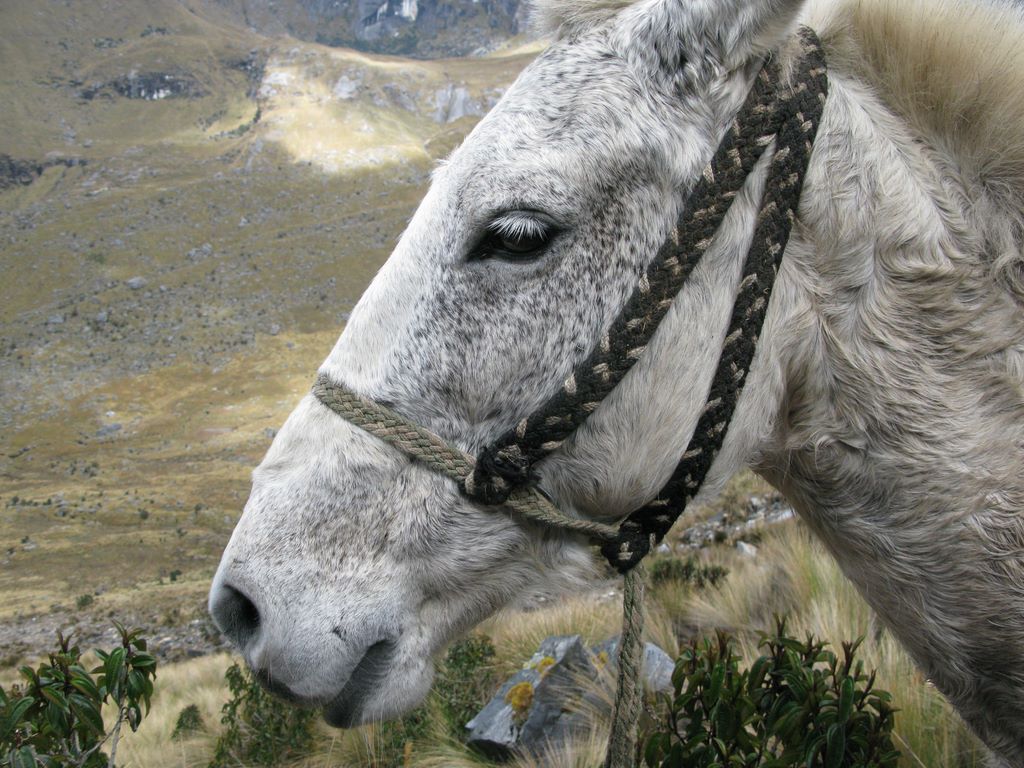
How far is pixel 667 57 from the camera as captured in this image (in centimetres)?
175

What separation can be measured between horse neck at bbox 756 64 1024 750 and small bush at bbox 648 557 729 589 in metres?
4.26

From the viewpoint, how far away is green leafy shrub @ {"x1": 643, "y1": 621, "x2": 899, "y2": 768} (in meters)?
2.09

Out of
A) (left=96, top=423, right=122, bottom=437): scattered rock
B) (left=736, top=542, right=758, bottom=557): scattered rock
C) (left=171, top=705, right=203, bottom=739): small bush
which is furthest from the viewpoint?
(left=96, top=423, right=122, bottom=437): scattered rock

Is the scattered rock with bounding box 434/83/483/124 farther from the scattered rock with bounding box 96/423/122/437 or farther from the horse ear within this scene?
the horse ear

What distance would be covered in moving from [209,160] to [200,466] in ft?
299

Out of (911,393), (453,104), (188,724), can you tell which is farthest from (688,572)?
(453,104)

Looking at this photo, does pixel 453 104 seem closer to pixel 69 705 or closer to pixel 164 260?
pixel 164 260

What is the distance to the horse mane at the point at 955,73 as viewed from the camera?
70.5 inches

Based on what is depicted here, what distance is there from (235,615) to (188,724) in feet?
18.1

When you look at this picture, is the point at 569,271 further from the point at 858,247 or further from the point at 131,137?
the point at 131,137

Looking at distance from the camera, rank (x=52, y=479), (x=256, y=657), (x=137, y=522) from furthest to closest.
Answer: (x=52, y=479) < (x=137, y=522) < (x=256, y=657)

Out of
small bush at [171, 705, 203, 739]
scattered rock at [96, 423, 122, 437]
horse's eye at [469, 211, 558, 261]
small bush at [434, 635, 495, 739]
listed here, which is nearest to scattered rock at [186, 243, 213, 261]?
scattered rock at [96, 423, 122, 437]

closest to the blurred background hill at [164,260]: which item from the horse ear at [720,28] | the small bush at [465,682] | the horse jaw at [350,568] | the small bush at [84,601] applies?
the small bush at [84,601]

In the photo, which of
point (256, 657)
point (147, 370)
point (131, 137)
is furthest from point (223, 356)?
point (131, 137)
